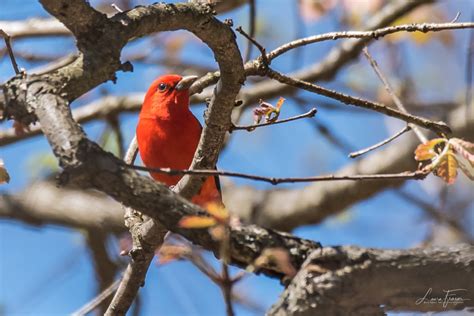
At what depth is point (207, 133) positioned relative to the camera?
122 inches

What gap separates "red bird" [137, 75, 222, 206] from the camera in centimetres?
482

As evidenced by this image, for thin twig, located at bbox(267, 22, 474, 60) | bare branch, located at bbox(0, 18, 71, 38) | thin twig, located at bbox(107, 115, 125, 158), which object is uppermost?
bare branch, located at bbox(0, 18, 71, 38)

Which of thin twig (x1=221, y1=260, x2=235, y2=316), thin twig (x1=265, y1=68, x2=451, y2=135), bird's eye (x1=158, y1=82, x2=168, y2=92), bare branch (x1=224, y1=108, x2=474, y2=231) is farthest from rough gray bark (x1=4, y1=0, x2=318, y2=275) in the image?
bare branch (x1=224, y1=108, x2=474, y2=231)

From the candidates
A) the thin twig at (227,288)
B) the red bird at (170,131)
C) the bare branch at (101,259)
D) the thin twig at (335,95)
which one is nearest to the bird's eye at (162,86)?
the red bird at (170,131)

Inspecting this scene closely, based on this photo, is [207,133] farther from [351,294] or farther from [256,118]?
[351,294]

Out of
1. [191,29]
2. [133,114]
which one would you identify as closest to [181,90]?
[133,114]

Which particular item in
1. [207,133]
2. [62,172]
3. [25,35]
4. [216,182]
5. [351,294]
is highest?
[25,35]

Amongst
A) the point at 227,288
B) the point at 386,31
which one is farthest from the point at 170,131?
the point at 227,288

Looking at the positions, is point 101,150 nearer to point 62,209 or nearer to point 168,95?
point 168,95

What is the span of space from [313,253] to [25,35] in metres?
5.01

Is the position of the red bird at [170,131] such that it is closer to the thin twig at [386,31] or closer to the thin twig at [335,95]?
the thin twig at [335,95]

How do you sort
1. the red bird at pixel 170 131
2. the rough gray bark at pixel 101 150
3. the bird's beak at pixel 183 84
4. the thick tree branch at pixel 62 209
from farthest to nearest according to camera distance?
the thick tree branch at pixel 62 209 → the bird's beak at pixel 183 84 → the red bird at pixel 170 131 → the rough gray bark at pixel 101 150

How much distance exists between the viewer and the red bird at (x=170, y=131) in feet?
15.8

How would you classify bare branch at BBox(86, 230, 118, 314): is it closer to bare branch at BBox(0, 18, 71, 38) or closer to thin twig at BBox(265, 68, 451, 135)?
bare branch at BBox(0, 18, 71, 38)
